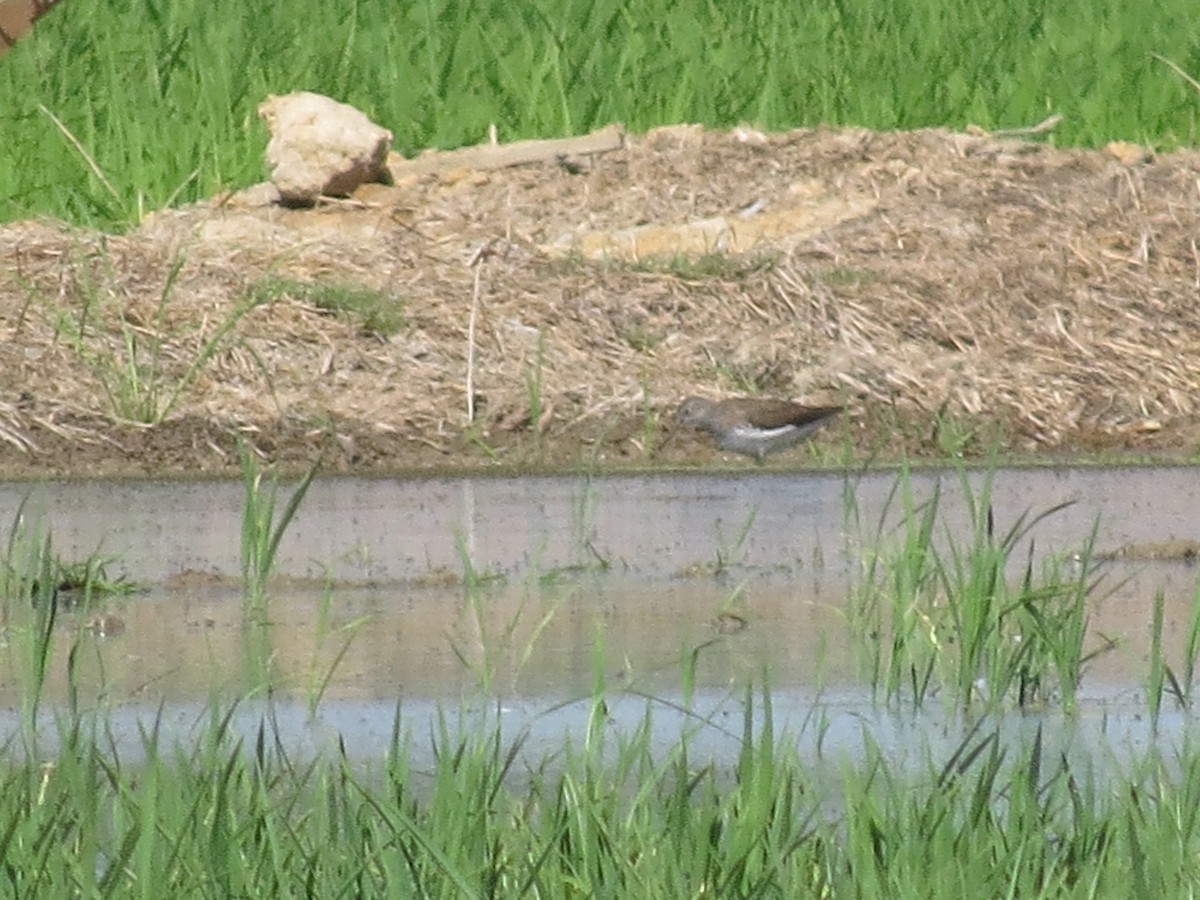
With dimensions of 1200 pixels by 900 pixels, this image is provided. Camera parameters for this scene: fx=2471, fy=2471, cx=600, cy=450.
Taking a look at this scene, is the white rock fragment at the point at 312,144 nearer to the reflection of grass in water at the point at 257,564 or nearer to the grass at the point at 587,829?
the reflection of grass in water at the point at 257,564

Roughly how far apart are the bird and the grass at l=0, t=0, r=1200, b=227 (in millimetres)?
2998

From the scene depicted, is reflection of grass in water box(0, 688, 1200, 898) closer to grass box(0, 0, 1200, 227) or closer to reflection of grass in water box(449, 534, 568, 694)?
reflection of grass in water box(449, 534, 568, 694)

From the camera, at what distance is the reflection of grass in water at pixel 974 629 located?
16.1 ft

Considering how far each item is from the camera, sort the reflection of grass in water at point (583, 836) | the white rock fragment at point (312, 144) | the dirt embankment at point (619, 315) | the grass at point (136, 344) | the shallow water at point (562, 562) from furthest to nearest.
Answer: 1. the white rock fragment at point (312, 144)
2. the dirt embankment at point (619, 315)
3. the grass at point (136, 344)
4. the shallow water at point (562, 562)
5. the reflection of grass in water at point (583, 836)

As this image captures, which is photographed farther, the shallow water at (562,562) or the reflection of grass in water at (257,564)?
the shallow water at (562,562)

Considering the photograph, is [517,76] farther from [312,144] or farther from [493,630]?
[493,630]

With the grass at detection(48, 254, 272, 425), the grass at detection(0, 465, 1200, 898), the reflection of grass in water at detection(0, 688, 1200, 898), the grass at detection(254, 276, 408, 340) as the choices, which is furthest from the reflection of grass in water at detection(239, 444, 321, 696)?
the grass at detection(254, 276, 408, 340)

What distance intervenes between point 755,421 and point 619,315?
1.32 m

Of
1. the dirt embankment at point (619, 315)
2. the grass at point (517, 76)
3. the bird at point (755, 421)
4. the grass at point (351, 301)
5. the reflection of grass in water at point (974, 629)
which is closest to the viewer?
the reflection of grass in water at point (974, 629)

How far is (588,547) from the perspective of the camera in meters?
6.54

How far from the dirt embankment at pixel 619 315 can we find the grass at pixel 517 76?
765 mm

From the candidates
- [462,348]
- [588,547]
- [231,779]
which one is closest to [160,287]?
[462,348]

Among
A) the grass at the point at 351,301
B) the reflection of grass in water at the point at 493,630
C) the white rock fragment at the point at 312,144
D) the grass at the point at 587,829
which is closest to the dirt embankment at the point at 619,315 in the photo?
the grass at the point at 351,301

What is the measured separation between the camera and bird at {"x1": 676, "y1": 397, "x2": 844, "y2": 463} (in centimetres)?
721
